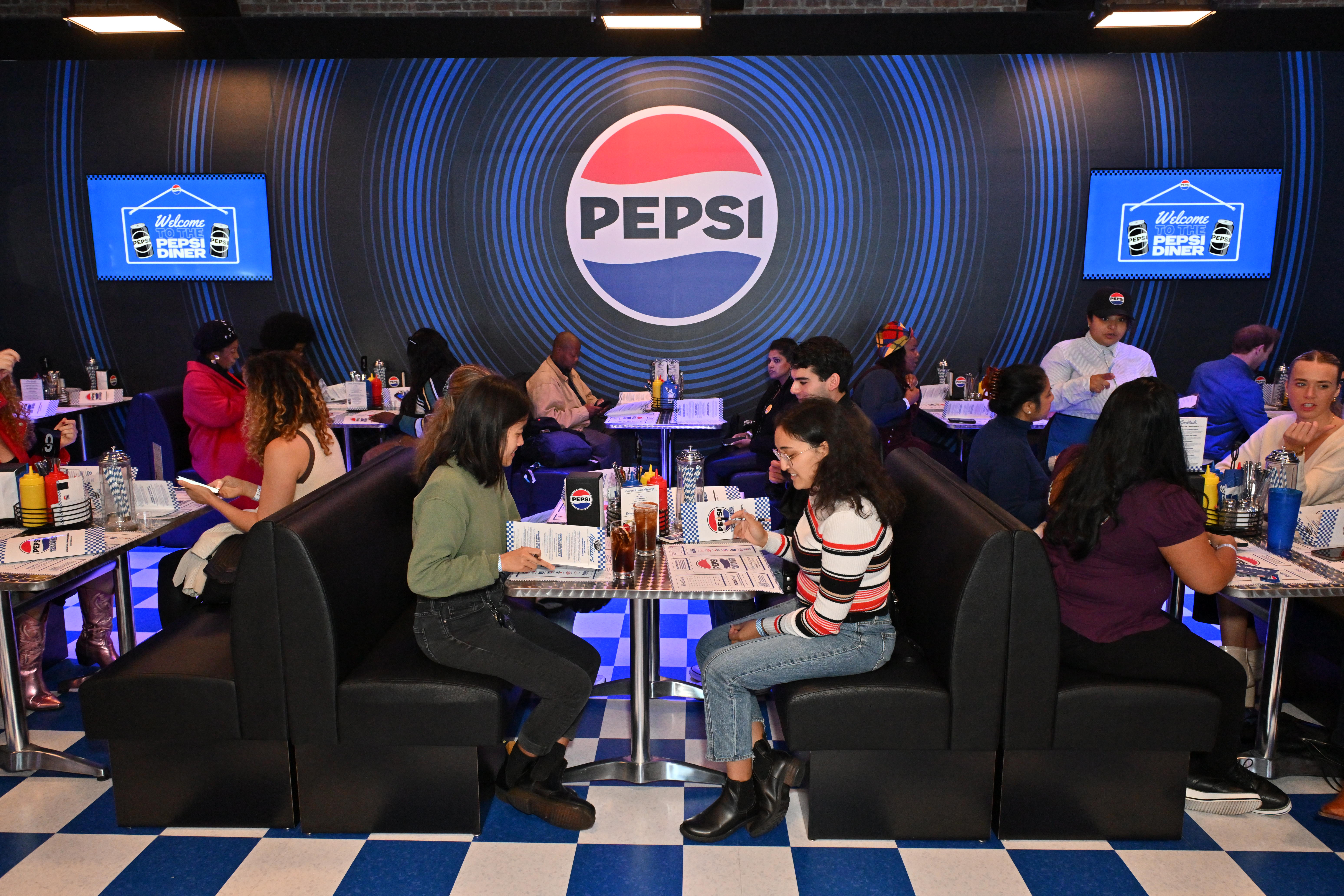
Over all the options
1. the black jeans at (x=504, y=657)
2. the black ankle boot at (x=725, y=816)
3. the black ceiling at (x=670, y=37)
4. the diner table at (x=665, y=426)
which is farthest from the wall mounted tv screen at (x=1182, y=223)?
the black jeans at (x=504, y=657)

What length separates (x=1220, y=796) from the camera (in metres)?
2.87

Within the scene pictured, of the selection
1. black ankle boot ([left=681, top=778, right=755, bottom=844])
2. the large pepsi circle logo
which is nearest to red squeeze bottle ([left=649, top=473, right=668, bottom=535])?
black ankle boot ([left=681, top=778, right=755, bottom=844])

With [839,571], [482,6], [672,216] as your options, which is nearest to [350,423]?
[672,216]

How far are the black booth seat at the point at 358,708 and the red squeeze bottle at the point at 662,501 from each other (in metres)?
0.76

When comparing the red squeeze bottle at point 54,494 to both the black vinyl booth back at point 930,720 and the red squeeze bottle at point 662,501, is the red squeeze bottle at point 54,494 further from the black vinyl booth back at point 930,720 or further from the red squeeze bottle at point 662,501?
the black vinyl booth back at point 930,720

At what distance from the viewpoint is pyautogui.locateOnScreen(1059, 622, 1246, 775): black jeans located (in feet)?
8.77

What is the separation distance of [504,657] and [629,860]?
0.68 metres

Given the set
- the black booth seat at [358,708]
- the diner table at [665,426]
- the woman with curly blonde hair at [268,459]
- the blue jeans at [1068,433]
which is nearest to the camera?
the black booth seat at [358,708]

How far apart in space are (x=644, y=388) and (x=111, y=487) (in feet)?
14.3

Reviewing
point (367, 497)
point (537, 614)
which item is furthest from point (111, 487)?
point (537, 614)

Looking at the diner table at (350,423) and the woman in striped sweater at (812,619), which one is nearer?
the woman in striped sweater at (812,619)

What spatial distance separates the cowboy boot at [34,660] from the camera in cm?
344

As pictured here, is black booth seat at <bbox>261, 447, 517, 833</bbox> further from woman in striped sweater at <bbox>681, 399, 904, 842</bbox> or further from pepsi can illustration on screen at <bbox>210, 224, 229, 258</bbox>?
pepsi can illustration on screen at <bbox>210, 224, 229, 258</bbox>

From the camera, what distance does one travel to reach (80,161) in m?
6.86
